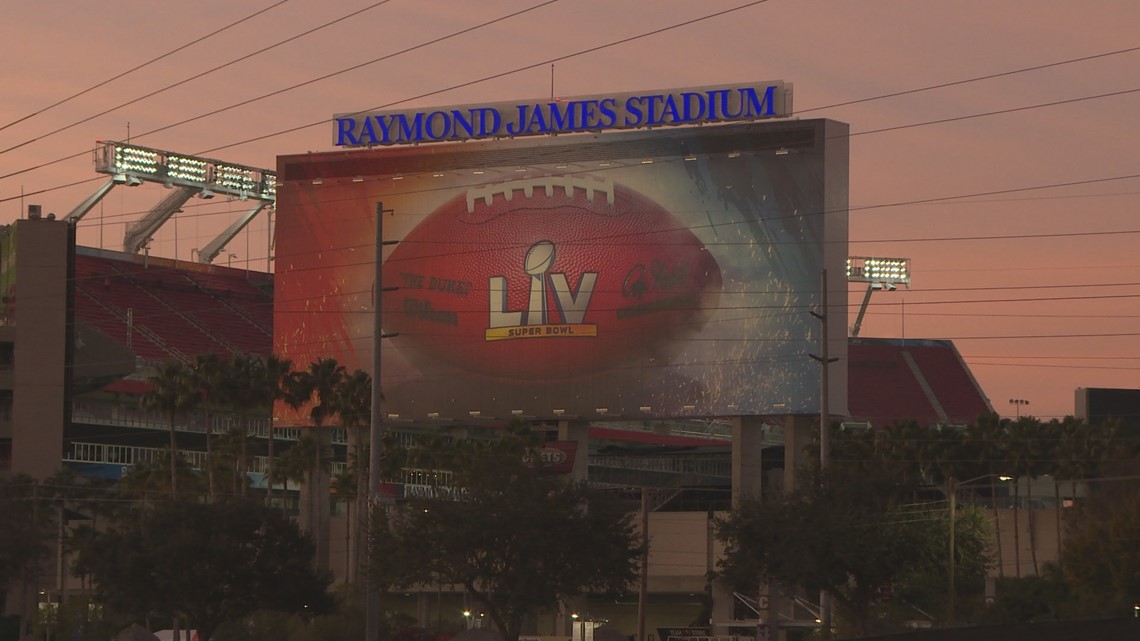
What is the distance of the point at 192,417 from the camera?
146625 mm

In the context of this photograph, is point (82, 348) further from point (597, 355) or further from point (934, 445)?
point (934, 445)

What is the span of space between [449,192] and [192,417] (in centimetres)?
5892

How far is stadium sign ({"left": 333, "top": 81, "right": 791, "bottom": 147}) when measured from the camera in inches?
3575

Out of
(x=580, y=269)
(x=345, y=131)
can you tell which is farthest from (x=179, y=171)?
(x=580, y=269)

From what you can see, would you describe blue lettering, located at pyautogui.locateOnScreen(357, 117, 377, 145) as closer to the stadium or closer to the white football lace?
the stadium

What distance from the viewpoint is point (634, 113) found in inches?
3661

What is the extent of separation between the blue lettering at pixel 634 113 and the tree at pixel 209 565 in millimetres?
32035

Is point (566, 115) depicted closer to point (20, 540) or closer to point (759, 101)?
point (759, 101)

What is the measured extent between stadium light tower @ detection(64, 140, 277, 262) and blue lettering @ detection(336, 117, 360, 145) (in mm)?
63726

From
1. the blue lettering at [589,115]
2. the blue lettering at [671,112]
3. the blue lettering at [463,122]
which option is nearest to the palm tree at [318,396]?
the blue lettering at [463,122]

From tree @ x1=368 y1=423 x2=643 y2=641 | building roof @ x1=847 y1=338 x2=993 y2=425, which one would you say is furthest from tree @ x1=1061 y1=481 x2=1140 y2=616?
building roof @ x1=847 y1=338 x2=993 y2=425

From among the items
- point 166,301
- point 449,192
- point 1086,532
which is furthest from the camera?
point 166,301

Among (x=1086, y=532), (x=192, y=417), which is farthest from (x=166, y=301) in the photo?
(x=1086, y=532)

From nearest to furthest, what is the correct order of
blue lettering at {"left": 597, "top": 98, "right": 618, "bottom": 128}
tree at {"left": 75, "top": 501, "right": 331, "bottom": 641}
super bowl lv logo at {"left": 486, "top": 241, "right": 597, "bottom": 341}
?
1. tree at {"left": 75, "top": 501, "right": 331, "bottom": 641}
2. super bowl lv logo at {"left": 486, "top": 241, "right": 597, "bottom": 341}
3. blue lettering at {"left": 597, "top": 98, "right": 618, "bottom": 128}
